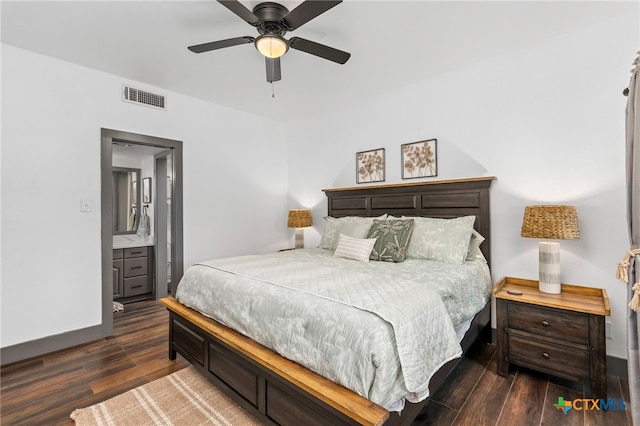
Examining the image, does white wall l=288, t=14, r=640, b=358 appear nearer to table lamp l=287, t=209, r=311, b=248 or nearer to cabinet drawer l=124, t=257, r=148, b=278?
table lamp l=287, t=209, r=311, b=248

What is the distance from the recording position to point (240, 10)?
1.77 metres

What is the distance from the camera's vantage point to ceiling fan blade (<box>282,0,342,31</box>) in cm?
166

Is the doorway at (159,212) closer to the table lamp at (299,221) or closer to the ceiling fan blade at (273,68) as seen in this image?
the table lamp at (299,221)

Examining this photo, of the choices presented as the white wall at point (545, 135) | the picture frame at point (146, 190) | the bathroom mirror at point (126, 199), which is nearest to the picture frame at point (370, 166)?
the white wall at point (545, 135)

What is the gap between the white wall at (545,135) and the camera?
2246 millimetres

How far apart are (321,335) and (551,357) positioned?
1.78 m

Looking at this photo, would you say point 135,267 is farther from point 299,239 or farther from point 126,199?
point 299,239

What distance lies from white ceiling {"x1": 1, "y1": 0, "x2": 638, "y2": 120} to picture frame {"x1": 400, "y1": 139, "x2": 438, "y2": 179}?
0.72 metres

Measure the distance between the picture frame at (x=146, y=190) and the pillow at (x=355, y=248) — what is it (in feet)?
11.4

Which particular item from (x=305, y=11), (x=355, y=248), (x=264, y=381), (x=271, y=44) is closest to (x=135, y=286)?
(x=355, y=248)

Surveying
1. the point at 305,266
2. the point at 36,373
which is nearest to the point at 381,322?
the point at 305,266

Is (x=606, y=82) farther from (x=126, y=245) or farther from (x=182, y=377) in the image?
(x=126, y=245)

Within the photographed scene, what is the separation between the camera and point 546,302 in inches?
82.4

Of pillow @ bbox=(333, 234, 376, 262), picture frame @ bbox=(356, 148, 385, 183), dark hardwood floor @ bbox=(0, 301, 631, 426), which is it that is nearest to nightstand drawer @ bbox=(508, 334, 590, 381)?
dark hardwood floor @ bbox=(0, 301, 631, 426)
